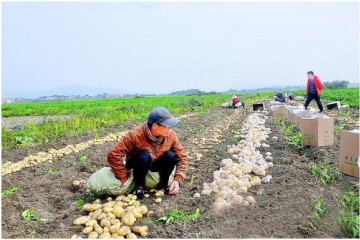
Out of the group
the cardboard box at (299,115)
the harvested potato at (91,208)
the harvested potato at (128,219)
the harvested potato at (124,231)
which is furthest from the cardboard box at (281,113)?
the harvested potato at (124,231)

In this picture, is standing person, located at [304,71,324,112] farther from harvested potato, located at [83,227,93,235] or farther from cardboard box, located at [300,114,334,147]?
harvested potato, located at [83,227,93,235]

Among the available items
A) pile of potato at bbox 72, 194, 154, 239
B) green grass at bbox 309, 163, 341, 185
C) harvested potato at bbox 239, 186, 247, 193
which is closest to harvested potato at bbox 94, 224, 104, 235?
pile of potato at bbox 72, 194, 154, 239

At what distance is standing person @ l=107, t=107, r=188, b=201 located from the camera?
13.8ft

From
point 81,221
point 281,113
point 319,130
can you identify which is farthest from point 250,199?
point 281,113

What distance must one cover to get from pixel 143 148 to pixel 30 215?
1324 millimetres

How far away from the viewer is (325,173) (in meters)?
4.93

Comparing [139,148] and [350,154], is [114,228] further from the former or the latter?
[350,154]

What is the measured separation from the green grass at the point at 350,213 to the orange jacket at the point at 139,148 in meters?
1.72

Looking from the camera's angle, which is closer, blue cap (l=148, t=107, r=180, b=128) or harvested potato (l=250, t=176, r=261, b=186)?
blue cap (l=148, t=107, r=180, b=128)

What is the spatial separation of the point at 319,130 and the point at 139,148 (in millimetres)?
3468

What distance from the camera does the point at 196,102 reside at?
80.0ft

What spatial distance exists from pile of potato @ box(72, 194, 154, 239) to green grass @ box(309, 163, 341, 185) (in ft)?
7.25

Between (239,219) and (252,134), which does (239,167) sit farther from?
(252,134)

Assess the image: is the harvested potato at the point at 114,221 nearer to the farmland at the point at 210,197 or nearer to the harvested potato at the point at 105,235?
the harvested potato at the point at 105,235
